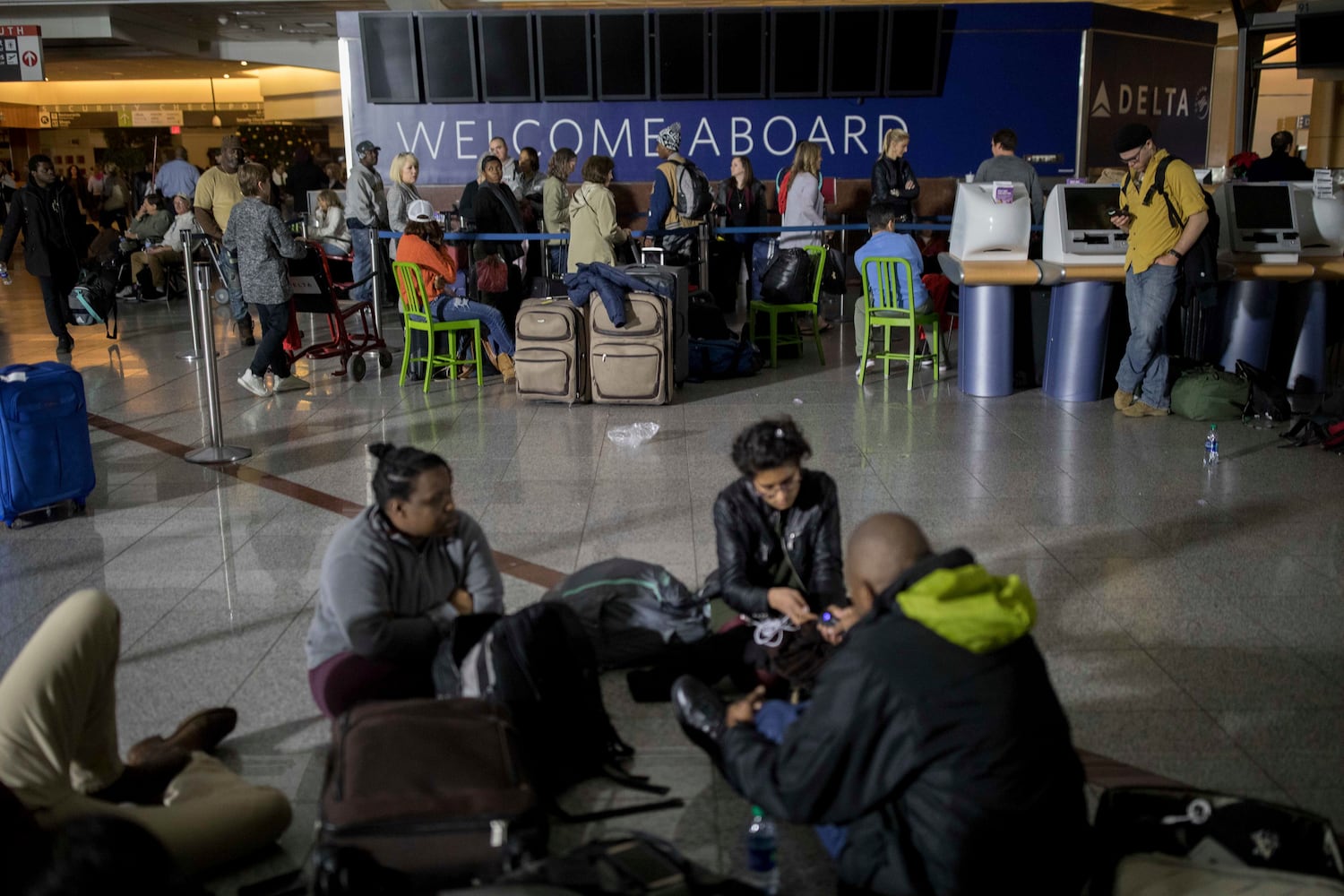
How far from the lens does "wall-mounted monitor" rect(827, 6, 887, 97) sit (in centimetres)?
1420

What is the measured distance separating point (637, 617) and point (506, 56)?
38.3 ft

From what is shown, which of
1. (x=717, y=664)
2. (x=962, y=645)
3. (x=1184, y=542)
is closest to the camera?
(x=962, y=645)

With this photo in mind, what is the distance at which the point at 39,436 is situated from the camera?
5.59 metres

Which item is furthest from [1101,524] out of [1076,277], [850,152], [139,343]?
[850,152]

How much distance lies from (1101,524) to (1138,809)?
3088mm

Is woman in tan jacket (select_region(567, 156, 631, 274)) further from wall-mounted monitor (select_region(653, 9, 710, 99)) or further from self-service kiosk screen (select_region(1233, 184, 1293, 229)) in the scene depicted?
wall-mounted monitor (select_region(653, 9, 710, 99))

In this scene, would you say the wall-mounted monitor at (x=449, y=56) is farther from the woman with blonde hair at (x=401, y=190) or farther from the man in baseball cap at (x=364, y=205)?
the woman with blonde hair at (x=401, y=190)

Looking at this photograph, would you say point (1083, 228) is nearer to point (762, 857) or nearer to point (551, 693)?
point (551, 693)

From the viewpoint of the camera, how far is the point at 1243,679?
393cm

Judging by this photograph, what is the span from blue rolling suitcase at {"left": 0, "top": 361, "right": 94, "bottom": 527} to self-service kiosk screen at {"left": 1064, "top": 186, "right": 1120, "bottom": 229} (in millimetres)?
6165

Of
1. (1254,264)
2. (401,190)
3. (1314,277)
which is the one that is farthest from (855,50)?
(1314,277)

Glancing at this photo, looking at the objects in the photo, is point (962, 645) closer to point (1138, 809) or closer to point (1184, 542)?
point (1138, 809)

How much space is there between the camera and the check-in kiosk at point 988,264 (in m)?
8.30

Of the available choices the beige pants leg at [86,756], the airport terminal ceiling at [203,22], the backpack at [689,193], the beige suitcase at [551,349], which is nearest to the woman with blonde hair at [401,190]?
the backpack at [689,193]
